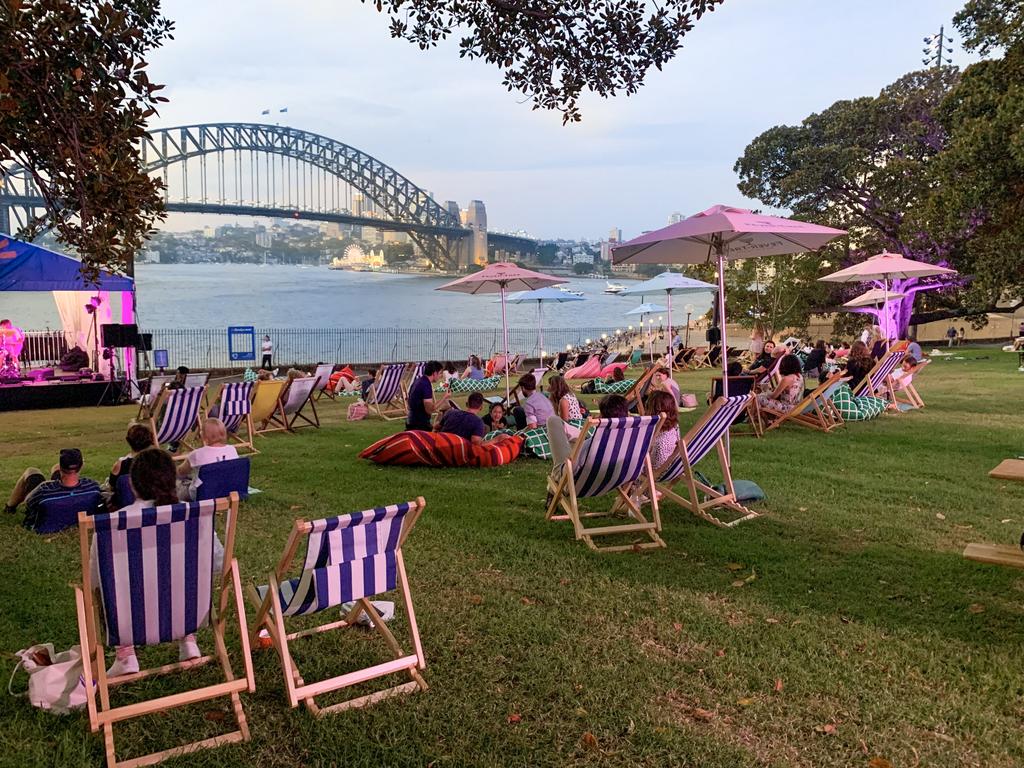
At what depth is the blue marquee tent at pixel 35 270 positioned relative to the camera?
13641mm

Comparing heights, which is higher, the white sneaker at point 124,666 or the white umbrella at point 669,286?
the white umbrella at point 669,286

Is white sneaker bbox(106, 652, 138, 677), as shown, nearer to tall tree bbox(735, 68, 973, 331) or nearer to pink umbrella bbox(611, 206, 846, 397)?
pink umbrella bbox(611, 206, 846, 397)

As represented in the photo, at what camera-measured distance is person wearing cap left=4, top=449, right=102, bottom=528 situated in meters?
5.34

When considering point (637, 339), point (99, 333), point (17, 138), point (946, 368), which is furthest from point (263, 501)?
point (637, 339)

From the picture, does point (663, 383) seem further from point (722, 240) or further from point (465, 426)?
point (465, 426)

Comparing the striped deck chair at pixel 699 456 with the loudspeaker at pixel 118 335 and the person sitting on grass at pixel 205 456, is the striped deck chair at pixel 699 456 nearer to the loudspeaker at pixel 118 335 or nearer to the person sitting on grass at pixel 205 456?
the person sitting on grass at pixel 205 456

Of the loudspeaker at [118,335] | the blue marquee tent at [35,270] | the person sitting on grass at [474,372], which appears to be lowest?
the person sitting on grass at [474,372]

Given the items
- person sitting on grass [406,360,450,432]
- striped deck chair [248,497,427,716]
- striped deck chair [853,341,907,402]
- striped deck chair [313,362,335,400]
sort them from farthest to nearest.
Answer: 1. striped deck chair [313,362,335,400]
2. striped deck chair [853,341,907,402]
3. person sitting on grass [406,360,450,432]
4. striped deck chair [248,497,427,716]

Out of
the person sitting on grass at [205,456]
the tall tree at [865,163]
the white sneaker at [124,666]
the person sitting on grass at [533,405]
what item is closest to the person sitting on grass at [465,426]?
the person sitting on grass at [533,405]

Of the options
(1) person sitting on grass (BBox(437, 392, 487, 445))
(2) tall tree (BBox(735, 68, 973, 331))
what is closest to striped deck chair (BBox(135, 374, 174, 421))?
(1) person sitting on grass (BBox(437, 392, 487, 445))

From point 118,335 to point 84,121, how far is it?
12.4 meters

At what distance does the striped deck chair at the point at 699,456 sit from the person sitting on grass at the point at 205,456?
10.1ft

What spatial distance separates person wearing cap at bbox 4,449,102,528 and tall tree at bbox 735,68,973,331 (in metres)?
26.8

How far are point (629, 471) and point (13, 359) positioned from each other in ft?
50.0
